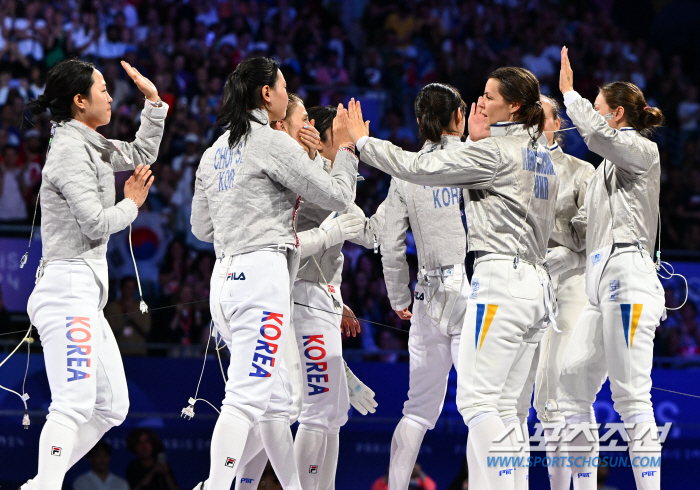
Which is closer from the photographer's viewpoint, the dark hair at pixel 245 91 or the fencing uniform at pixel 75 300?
the fencing uniform at pixel 75 300

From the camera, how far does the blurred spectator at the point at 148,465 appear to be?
16.3 ft

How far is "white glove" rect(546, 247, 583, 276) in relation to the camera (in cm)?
369

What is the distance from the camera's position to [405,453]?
351 centimetres

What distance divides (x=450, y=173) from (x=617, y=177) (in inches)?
35.1

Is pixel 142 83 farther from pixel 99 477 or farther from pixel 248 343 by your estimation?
pixel 99 477

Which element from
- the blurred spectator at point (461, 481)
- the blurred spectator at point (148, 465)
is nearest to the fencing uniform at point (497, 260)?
the blurred spectator at point (461, 481)

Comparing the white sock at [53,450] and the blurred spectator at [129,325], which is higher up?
the blurred spectator at [129,325]

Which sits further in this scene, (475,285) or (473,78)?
(473,78)

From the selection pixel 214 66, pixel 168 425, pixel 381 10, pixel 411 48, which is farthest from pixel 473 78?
pixel 168 425

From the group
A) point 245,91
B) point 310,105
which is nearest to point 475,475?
point 245,91

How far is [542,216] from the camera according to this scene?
9.70 feet

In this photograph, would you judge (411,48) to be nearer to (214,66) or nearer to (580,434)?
(214,66)

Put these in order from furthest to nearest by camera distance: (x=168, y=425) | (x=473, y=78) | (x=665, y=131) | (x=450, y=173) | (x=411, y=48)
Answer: (x=411, y=48) < (x=473, y=78) < (x=665, y=131) < (x=168, y=425) < (x=450, y=173)

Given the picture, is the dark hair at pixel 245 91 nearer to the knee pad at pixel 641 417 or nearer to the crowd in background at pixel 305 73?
the knee pad at pixel 641 417
